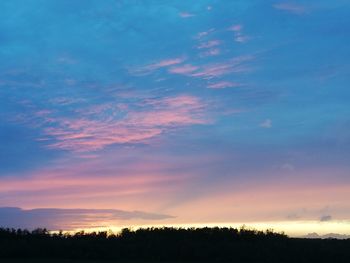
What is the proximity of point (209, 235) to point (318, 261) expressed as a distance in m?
8.23

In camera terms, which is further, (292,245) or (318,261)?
(292,245)

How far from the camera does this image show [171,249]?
28609 mm

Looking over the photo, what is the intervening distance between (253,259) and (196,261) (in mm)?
2964

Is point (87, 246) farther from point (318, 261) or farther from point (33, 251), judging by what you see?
point (318, 261)

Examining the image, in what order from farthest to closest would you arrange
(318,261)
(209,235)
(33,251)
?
1. (209,235)
2. (33,251)
3. (318,261)

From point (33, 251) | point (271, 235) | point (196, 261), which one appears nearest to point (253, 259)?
point (196, 261)

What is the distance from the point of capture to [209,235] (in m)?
33.7

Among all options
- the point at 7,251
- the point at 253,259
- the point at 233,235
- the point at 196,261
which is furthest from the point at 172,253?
the point at 7,251

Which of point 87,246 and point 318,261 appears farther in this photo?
point 87,246

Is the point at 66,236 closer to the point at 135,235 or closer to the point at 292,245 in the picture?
the point at 135,235

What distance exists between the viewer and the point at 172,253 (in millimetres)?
28328

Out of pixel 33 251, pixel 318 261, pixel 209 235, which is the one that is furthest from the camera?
pixel 209 235

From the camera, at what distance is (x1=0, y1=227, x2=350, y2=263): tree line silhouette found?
1091 inches

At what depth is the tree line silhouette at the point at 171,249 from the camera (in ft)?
90.9
